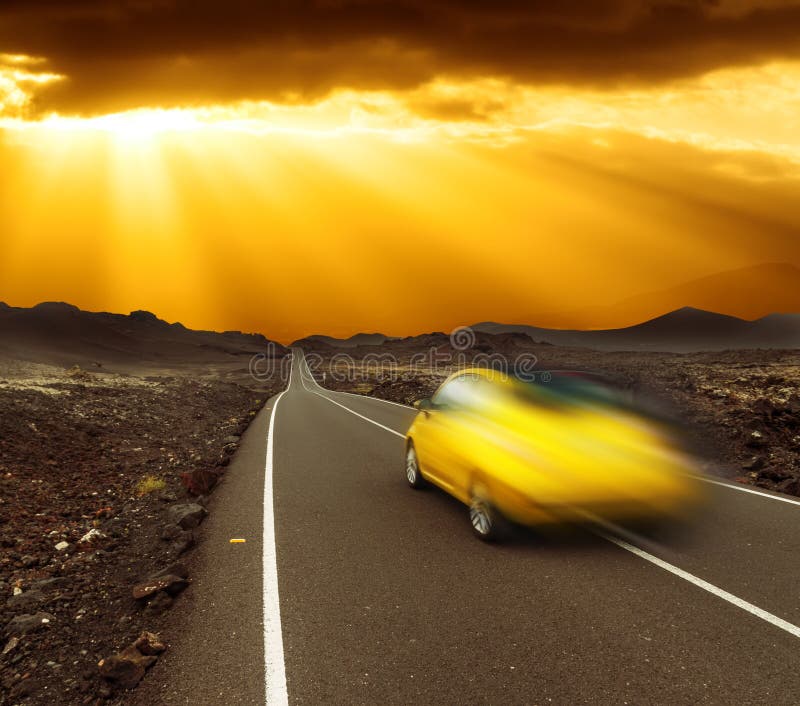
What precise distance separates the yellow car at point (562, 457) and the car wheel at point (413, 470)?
5.33ft

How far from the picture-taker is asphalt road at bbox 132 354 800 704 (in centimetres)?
365

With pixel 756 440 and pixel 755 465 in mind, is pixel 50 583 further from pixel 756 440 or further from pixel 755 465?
pixel 756 440

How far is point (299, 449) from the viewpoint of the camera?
13336 mm

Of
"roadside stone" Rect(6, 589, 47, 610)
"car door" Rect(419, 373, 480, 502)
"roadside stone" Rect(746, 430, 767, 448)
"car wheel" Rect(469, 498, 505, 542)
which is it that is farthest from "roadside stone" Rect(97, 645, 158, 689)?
"roadside stone" Rect(746, 430, 767, 448)

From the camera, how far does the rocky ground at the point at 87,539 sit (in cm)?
428

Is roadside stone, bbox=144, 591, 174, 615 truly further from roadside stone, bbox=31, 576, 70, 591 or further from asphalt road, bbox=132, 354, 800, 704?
roadside stone, bbox=31, 576, 70, 591

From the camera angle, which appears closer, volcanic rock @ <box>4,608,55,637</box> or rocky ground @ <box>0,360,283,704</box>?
rocky ground @ <box>0,360,283,704</box>

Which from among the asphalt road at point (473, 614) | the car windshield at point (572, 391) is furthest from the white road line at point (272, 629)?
the car windshield at point (572, 391)

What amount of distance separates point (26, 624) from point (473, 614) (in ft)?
12.6

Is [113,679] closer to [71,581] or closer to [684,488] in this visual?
[71,581]

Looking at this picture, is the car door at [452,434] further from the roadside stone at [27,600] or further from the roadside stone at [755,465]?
the roadside stone at [755,465]

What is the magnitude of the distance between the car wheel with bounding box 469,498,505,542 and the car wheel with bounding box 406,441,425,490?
7.03ft

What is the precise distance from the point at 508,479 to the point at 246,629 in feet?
9.01

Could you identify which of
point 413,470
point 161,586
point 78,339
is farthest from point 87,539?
point 78,339
